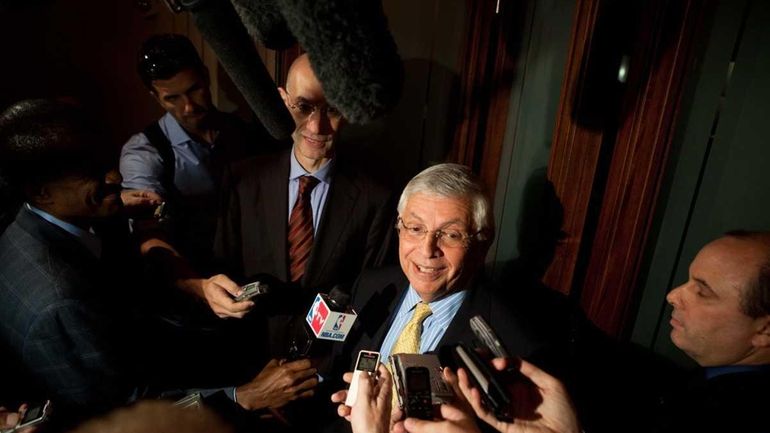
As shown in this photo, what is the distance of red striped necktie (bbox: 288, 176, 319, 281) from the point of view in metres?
1.96

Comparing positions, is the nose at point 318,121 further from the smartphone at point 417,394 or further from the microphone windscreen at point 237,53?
the microphone windscreen at point 237,53

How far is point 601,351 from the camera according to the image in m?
1.81

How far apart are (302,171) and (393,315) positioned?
31.5 inches

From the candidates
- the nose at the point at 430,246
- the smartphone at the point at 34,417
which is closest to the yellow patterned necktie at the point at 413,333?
Result: the nose at the point at 430,246

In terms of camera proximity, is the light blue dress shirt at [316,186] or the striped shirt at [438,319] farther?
the light blue dress shirt at [316,186]

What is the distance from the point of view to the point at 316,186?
200cm

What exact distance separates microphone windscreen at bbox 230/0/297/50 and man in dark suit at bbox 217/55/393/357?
1.41 m

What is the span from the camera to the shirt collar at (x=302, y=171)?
196 cm

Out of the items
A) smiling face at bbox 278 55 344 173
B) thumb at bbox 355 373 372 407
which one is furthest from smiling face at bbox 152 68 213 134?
thumb at bbox 355 373 372 407

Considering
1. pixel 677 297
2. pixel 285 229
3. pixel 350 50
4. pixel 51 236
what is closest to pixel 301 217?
pixel 285 229

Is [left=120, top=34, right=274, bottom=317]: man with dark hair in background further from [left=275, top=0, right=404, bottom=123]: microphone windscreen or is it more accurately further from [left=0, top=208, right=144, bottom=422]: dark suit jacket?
[left=275, top=0, right=404, bottom=123]: microphone windscreen

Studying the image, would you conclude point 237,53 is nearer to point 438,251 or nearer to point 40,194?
point 438,251

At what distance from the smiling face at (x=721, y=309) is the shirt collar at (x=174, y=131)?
2.29 meters

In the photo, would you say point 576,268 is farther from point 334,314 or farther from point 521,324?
point 334,314
